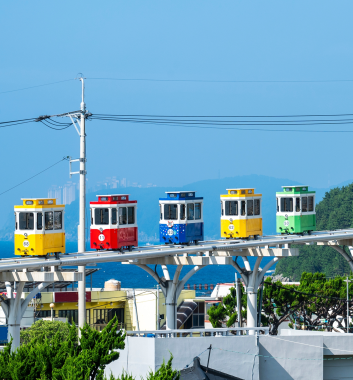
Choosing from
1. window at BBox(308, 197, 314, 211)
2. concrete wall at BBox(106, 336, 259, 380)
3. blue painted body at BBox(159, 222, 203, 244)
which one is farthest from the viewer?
window at BBox(308, 197, 314, 211)

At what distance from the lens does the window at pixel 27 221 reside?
1059 inches

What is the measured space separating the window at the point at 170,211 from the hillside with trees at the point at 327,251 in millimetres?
126112

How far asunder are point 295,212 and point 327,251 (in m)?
133

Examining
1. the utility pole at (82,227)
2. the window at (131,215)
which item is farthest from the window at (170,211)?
the utility pole at (82,227)

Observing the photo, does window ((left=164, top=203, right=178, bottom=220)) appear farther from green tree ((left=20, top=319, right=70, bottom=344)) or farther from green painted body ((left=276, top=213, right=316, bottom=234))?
green tree ((left=20, top=319, right=70, bottom=344))

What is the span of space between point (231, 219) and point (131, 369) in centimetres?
1078

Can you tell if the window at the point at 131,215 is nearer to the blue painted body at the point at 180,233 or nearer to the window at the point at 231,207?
the blue painted body at the point at 180,233

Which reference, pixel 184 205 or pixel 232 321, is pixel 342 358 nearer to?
pixel 184 205

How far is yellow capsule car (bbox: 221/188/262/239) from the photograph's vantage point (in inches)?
1281

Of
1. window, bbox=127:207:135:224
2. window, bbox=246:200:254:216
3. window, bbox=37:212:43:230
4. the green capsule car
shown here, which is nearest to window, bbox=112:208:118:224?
window, bbox=127:207:135:224

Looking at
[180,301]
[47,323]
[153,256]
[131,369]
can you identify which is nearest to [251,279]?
[153,256]

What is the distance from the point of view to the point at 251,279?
32344mm

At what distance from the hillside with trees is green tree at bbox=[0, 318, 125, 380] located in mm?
138006

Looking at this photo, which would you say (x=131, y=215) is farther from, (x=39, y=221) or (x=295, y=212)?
(x=295, y=212)
